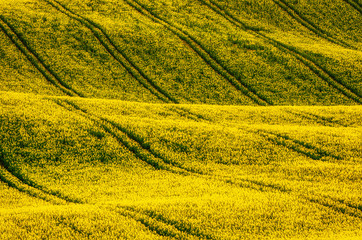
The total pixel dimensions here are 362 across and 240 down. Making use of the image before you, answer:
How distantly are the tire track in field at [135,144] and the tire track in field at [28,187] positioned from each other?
3509 mm

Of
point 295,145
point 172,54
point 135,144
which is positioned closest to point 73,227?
point 135,144

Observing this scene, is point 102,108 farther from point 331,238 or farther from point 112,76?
point 331,238

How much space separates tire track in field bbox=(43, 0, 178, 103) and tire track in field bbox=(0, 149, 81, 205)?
12702mm

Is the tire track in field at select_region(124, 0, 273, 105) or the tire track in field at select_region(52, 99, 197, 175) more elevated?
the tire track in field at select_region(124, 0, 273, 105)

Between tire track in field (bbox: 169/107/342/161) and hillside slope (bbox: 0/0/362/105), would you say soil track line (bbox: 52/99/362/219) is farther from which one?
hillside slope (bbox: 0/0/362/105)

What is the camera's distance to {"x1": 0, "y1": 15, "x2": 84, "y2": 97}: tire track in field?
77.1 feet

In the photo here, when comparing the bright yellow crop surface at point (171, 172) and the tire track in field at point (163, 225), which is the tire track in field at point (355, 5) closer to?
the bright yellow crop surface at point (171, 172)

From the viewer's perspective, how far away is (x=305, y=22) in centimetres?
3547

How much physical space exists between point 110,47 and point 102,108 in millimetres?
11664

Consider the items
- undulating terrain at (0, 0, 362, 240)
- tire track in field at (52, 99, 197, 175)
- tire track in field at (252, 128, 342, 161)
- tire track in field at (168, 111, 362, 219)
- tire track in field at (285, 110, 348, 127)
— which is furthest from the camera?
tire track in field at (285, 110, 348, 127)

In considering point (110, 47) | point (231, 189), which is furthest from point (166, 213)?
point (110, 47)

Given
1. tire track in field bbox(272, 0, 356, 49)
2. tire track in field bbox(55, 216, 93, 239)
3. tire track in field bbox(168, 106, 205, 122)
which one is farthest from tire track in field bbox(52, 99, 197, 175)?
tire track in field bbox(272, 0, 356, 49)

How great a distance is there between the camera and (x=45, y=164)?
13.1 metres

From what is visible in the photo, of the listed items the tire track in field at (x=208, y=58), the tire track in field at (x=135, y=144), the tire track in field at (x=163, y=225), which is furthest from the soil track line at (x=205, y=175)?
the tire track in field at (x=208, y=58)
